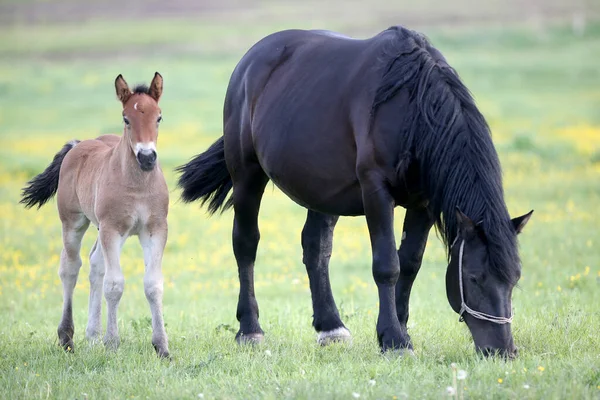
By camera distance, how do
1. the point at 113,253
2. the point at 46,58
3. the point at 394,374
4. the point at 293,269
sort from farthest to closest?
the point at 46,58 < the point at 293,269 < the point at 113,253 < the point at 394,374

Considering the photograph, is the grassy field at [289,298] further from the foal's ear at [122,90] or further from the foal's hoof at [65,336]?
the foal's ear at [122,90]

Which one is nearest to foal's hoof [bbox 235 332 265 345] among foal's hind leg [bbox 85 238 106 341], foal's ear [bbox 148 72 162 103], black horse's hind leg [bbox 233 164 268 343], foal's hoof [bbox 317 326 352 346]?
black horse's hind leg [bbox 233 164 268 343]

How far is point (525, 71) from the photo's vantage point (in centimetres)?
3759

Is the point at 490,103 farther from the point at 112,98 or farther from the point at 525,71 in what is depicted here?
the point at 112,98

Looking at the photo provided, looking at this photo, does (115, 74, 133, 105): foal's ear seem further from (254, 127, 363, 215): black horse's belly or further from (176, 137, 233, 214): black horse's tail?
(176, 137, 233, 214): black horse's tail

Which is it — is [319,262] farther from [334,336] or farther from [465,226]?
[465,226]

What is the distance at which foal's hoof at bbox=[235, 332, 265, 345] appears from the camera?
676 centimetres

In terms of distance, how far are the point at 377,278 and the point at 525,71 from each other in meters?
33.6

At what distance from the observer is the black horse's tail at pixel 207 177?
789cm

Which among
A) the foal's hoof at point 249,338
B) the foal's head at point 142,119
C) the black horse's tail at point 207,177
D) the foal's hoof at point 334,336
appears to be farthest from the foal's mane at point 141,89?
the foal's hoof at point 334,336

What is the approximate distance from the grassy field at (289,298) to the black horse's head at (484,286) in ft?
0.60

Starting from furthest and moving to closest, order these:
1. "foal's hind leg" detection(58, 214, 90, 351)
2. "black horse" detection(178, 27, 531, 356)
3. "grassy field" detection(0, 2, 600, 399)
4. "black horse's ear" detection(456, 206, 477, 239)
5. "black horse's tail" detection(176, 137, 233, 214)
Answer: "black horse's tail" detection(176, 137, 233, 214) < "foal's hind leg" detection(58, 214, 90, 351) < "black horse" detection(178, 27, 531, 356) < "black horse's ear" detection(456, 206, 477, 239) < "grassy field" detection(0, 2, 600, 399)

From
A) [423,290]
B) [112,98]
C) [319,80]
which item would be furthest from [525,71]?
[319,80]

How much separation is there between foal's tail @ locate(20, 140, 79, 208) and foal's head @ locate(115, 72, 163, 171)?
4.96 feet
